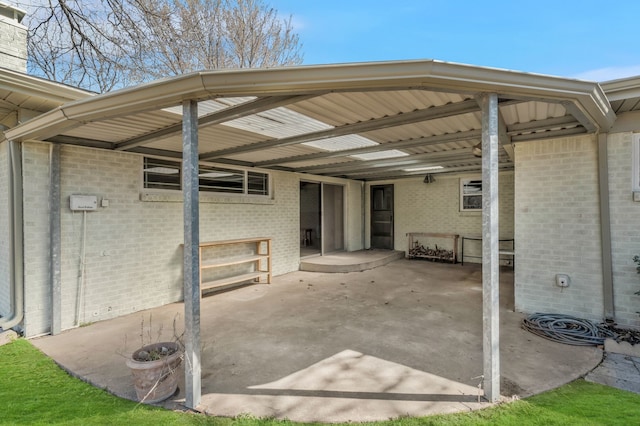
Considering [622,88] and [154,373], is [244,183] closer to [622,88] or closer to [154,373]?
[154,373]

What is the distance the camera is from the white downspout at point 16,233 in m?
3.80

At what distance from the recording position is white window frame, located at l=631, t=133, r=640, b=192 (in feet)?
12.6

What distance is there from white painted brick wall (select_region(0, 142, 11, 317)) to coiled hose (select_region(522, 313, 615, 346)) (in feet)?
21.7

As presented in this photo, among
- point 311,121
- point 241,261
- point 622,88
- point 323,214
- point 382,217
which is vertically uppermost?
point 622,88

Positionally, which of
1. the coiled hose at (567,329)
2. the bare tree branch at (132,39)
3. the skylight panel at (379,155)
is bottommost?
the coiled hose at (567,329)

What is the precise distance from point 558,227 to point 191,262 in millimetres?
4622

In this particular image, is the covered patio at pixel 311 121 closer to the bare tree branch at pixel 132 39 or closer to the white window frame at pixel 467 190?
the bare tree branch at pixel 132 39

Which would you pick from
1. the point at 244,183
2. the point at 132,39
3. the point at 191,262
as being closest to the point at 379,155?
the point at 244,183

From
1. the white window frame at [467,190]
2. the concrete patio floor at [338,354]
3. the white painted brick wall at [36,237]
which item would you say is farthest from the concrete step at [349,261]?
the white painted brick wall at [36,237]

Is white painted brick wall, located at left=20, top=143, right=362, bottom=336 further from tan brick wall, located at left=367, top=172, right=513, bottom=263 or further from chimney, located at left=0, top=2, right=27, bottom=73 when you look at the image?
tan brick wall, located at left=367, top=172, right=513, bottom=263

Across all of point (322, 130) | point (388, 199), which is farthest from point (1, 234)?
point (388, 199)

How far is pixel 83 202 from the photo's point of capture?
4.27m

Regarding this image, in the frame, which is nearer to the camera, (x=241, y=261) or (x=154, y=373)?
(x=154, y=373)

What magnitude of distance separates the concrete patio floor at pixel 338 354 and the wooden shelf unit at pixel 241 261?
43 centimetres
